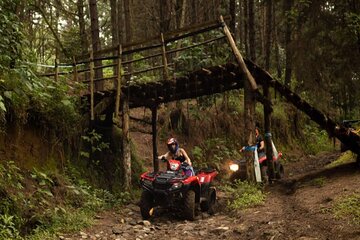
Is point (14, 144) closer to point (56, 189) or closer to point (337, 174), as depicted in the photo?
point (56, 189)

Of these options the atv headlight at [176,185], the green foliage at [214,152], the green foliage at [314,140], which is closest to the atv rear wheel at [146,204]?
the atv headlight at [176,185]

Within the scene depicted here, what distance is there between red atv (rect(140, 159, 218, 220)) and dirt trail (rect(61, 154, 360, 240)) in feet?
1.09

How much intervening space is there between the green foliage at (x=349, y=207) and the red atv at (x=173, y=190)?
3.23m

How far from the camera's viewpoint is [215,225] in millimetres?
8844

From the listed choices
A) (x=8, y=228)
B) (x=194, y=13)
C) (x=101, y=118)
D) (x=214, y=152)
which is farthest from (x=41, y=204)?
(x=194, y=13)

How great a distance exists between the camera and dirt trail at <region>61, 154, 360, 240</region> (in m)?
6.88

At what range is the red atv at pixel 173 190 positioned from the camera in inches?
368

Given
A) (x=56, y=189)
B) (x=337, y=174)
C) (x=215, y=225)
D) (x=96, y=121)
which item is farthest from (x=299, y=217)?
(x=96, y=121)

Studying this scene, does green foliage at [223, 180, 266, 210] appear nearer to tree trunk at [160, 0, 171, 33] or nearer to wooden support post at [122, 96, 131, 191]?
wooden support post at [122, 96, 131, 191]

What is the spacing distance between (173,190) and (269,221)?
232 centimetres

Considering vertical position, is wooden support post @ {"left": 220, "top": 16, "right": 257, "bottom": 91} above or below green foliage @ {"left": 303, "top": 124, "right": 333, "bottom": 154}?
above

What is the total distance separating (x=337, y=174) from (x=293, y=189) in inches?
54.7

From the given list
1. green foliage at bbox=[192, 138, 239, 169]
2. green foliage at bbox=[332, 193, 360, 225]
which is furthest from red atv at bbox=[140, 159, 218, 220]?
green foliage at bbox=[192, 138, 239, 169]

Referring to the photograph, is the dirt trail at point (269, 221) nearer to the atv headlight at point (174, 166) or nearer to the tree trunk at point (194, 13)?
the atv headlight at point (174, 166)
